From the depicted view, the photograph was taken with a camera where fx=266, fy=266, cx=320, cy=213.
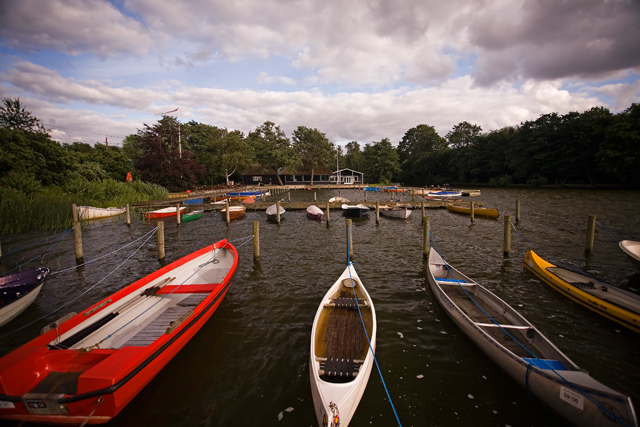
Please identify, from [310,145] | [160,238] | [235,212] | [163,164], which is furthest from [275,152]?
[160,238]

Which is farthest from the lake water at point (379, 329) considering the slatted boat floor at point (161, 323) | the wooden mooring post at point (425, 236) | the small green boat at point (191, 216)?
the small green boat at point (191, 216)

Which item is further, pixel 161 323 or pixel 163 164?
pixel 163 164

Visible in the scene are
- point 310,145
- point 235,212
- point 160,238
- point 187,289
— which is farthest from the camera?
point 310,145

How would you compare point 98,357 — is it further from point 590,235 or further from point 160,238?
point 590,235

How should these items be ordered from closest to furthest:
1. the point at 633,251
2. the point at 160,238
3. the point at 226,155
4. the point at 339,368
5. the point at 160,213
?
the point at 339,368 → the point at 633,251 → the point at 160,238 → the point at 160,213 → the point at 226,155

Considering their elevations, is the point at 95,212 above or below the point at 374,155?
below

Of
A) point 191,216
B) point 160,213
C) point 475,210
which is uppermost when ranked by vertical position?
point 475,210

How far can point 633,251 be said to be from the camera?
959cm

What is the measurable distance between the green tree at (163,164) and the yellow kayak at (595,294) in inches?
1597

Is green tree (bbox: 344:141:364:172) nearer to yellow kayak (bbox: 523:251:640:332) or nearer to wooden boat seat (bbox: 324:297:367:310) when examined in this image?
yellow kayak (bbox: 523:251:640:332)

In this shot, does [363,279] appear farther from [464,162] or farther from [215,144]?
[464,162]

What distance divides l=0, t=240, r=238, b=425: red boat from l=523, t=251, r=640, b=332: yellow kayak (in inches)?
416

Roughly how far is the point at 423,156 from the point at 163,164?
220 ft

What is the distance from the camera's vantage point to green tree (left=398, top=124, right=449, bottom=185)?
77.6 m
